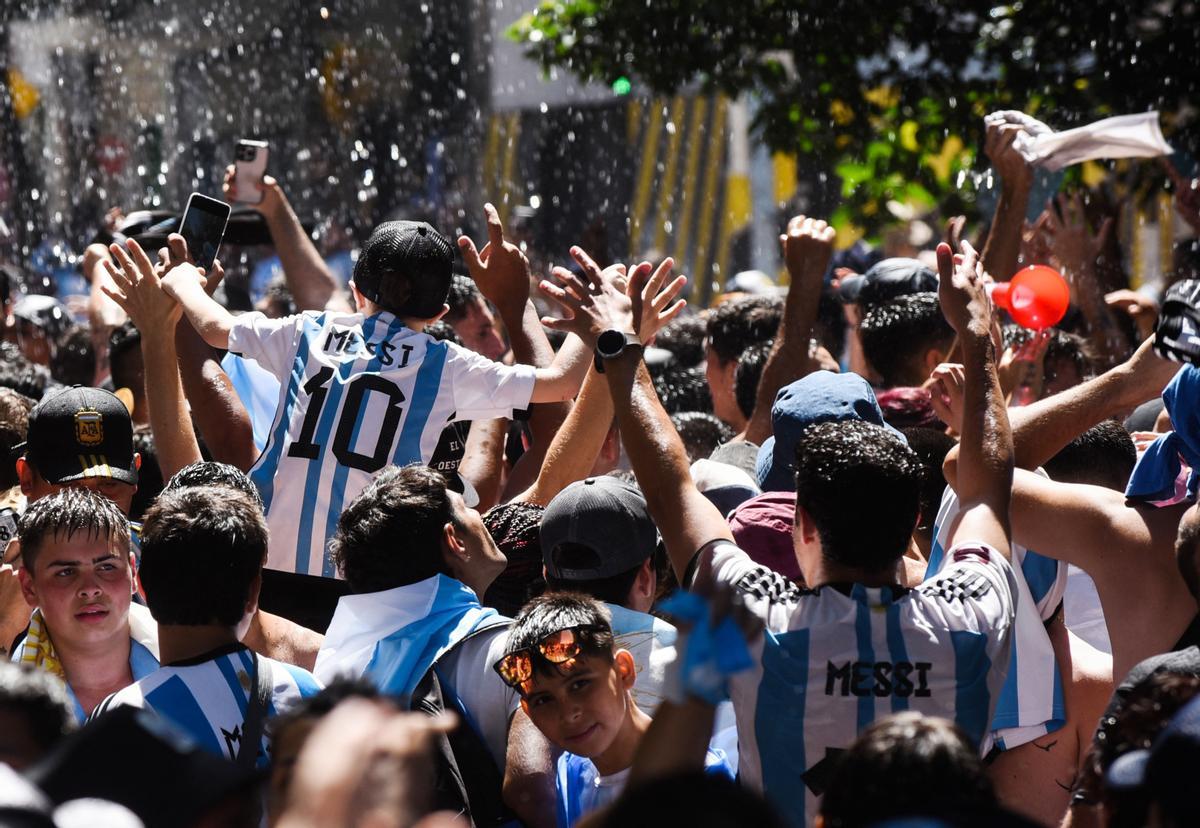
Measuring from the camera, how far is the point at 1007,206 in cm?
477

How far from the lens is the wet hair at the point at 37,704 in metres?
2.26

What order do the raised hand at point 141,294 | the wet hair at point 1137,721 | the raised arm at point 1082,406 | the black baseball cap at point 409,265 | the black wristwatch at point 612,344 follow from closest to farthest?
the wet hair at point 1137,721, the black wristwatch at point 612,344, the raised arm at point 1082,406, the black baseball cap at point 409,265, the raised hand at point 141,294

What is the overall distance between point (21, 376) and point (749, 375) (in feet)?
9.84

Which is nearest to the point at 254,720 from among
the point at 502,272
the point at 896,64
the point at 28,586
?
the point at 28,586

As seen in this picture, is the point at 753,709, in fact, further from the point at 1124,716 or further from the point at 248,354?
the point at 248,354

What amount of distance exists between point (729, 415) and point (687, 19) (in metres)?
A: 4.72

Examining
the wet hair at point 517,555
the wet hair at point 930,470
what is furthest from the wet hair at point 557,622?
the wet hair at point 930,470

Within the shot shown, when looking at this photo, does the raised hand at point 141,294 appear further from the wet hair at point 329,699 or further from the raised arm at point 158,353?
the wet hair at point 329,699

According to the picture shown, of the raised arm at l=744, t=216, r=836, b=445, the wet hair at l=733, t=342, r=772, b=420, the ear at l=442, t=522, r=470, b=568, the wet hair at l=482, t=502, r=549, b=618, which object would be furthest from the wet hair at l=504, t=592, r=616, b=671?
the wet hair at l=733, t=342, r=772, b=420

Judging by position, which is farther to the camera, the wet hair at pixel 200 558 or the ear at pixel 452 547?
the ear at pixel 452 547

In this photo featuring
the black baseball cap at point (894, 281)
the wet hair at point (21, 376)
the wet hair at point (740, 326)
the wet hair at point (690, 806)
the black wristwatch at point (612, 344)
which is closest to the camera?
the wet hair at point (690, 806)

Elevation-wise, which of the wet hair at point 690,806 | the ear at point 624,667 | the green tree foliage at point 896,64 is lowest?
the ear at point 624,667

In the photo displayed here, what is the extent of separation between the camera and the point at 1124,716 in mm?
2244

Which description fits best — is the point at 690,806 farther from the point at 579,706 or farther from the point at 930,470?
the point at 930,470
